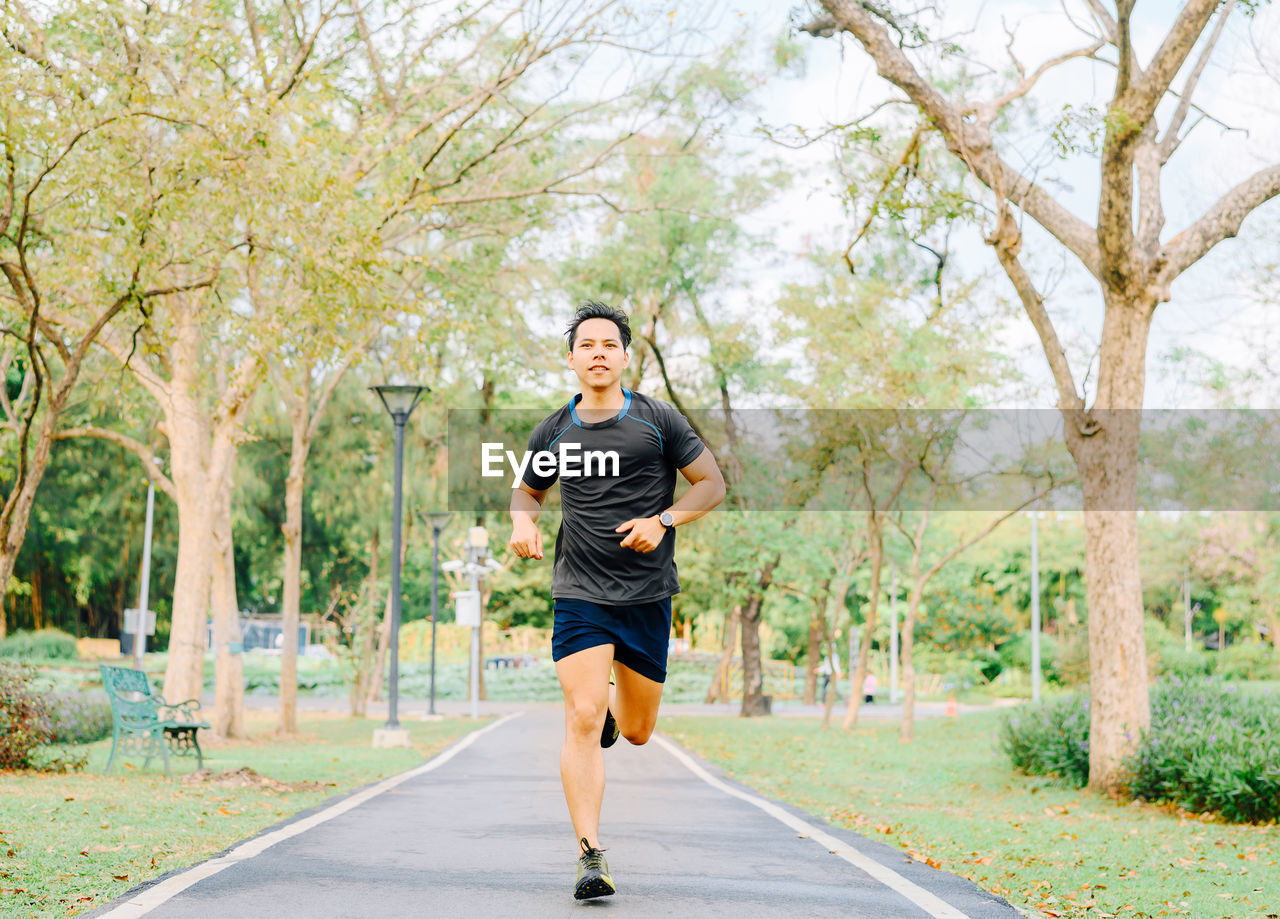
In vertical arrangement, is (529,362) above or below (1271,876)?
above

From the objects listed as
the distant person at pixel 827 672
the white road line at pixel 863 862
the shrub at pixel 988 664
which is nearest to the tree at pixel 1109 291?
the white road line at pixel 863 862

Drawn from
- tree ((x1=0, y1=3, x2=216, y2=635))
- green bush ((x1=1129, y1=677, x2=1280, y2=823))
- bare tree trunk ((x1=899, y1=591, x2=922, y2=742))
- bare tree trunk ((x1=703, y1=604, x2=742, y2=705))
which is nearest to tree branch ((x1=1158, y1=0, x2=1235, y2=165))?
green bush ((x1=1129, y1=677, x2=1280, y2=823))

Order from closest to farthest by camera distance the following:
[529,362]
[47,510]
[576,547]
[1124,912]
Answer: [576,547] → [1124,912] → [529,362] → [47,510]

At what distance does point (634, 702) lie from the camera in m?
5.54

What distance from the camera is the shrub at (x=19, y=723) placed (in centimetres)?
1188

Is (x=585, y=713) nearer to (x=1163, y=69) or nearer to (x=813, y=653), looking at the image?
(x=1163, y=69)

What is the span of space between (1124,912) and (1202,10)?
820 centimetres

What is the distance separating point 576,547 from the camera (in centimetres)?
523

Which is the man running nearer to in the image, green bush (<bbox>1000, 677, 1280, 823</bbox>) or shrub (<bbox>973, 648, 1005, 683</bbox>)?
green bush (<bbox>1000, 677, 1280, 823</bbox>)

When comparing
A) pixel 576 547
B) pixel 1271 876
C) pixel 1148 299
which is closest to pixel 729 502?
pixel 1148 299

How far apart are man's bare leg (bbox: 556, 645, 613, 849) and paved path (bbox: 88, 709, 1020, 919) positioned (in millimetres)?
357

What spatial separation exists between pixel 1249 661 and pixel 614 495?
46.1 meters

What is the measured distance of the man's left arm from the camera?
5.01m

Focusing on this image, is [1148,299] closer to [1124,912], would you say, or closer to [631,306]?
[1124,912]
